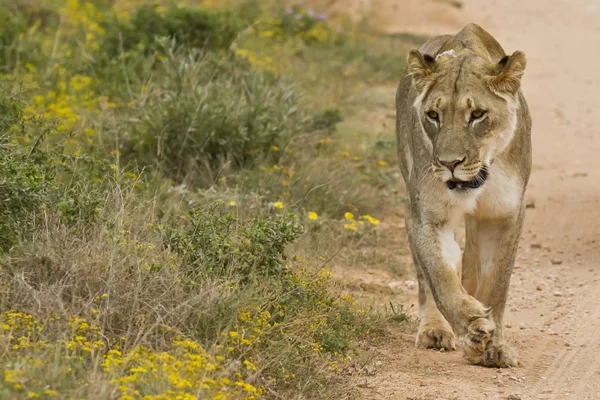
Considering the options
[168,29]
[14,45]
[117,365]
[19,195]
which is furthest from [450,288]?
[14,45]

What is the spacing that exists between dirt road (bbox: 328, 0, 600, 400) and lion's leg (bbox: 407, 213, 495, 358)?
0.88 feet

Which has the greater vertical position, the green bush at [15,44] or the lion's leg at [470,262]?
the lion's leg at [470,262]

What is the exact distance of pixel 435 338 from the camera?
6719mm

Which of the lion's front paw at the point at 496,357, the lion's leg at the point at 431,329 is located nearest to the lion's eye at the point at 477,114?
the lion's leg at the point at 431,329

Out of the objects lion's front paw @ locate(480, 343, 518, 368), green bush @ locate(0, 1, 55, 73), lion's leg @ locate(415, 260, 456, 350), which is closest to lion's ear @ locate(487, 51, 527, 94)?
lion's front paw @ locate(480, 343, 518, 368)

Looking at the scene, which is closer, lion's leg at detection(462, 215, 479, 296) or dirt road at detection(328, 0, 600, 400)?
dirt road at detection(328, 0, 600, 400)

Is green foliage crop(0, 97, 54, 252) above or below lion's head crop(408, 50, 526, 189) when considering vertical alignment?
below

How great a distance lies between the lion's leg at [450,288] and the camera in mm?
5734

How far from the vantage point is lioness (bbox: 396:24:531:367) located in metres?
5.85

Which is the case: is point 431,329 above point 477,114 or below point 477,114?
below

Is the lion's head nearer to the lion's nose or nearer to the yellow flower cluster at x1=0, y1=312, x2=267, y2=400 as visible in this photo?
the lion's nose

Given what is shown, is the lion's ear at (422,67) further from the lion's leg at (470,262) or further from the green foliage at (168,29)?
the green foliage at (168,29)

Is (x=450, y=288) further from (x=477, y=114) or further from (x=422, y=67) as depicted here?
(x=422, y=67)

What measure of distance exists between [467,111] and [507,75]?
34cm
